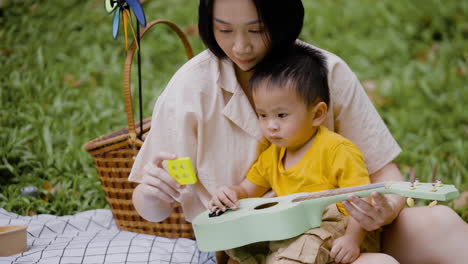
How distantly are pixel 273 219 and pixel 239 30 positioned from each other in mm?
558

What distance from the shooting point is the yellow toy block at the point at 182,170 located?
65.2 inches

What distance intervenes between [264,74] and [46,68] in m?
2.42

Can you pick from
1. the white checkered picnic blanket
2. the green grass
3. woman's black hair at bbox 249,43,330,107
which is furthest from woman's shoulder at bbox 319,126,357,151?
the green grass

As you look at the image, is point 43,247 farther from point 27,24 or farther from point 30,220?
point 27,24

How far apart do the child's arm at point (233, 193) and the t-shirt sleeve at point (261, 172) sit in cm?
2

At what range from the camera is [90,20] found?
442 centimetres

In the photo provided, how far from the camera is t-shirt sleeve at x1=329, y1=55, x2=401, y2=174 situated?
76.6 inches

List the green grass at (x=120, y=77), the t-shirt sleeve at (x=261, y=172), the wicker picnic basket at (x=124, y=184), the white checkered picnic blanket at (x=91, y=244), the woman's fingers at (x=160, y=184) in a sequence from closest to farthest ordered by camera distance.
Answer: the woman's fingers at (x=160, y=184), the t-shirt sleeve at (x=261, y=172), the white checkered picnic blanket at (x=91, y=244), the wicker picnic basket at (x=124, y=184), the green grass at (x=120, y=77)

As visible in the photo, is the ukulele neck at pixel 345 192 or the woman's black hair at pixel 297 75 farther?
the woman's black hair at pixel 297 75

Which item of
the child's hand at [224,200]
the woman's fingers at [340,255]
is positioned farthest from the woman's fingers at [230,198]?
the woman's fingers at [340,255]

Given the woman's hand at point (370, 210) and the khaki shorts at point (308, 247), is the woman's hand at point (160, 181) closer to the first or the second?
the khaki shorts at point (308, 247)

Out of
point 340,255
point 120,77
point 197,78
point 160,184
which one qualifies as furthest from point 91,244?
point 120,77

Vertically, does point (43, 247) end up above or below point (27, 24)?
below

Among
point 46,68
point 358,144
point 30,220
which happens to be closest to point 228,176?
point 358,144
